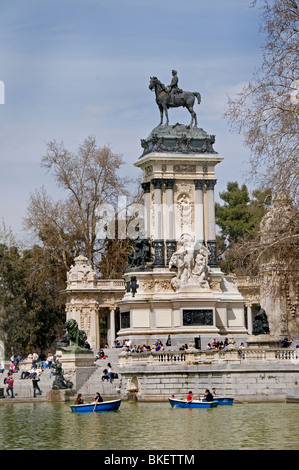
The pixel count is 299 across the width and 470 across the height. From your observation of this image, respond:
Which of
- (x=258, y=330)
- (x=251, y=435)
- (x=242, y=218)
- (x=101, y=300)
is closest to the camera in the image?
(x=251, y=435)

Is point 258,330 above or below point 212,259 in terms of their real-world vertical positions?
below

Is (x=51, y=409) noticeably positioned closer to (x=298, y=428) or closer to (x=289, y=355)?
(x=289, y=355)

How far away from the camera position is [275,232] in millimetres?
34656

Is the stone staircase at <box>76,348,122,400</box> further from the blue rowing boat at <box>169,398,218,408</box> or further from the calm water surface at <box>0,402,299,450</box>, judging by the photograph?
the blue rowing boat at <box>169,398,218,408</box>

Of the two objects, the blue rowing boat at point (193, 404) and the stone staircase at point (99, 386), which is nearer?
the blue rowing boat at point (193, 404)

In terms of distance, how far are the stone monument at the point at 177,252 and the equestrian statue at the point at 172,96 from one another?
0.18ft

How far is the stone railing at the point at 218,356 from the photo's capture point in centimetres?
4166

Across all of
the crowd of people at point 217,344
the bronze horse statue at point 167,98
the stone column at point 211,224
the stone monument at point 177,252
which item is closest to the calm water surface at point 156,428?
the crowd of people at point 217,344

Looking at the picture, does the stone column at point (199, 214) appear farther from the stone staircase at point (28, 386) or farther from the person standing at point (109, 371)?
the person standing at point (109, 371)

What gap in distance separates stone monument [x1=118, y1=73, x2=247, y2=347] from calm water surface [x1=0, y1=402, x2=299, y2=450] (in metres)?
16.0

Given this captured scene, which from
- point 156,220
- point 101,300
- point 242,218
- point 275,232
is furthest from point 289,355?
point 242,218

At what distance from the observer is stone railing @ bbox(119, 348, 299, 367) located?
137 feet

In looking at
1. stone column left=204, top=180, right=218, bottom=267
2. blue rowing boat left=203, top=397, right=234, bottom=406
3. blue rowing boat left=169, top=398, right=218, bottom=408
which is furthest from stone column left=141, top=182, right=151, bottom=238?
blue rowing boat left=169, top=398, right=218, bottom=408

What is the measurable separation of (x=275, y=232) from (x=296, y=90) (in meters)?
4.66
